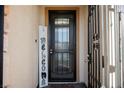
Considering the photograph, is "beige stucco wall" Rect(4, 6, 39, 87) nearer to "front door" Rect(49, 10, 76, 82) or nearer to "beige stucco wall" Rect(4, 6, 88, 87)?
"beige stucco wall" Rect(4, 6, 88, 87)

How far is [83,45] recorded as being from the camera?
16.0 feet

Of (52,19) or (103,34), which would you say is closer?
(103,34)

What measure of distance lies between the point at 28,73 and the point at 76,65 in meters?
1.75

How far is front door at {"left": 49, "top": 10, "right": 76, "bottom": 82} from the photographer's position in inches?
200

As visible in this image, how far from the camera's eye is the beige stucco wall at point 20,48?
101 inches

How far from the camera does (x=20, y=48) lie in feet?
10.2

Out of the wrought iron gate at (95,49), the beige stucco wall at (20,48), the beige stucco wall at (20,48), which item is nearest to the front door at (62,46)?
the beige stucco wall at (20,48)

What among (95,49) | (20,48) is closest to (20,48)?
(20,48)

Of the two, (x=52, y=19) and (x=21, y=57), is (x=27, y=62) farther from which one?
(x=52, y=19)

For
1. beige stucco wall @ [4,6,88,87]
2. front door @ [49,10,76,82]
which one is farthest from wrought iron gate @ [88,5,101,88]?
front door @ [49,10,76,82]

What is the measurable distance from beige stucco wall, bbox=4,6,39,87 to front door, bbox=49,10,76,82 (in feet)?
3.53

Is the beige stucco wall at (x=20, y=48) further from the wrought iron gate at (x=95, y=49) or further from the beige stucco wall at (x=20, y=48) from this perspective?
the wrought iron gate at (x=95, y=49)

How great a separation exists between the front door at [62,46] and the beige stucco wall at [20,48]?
1.07 metres

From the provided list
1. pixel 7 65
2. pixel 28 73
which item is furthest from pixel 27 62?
pixel 7 65
